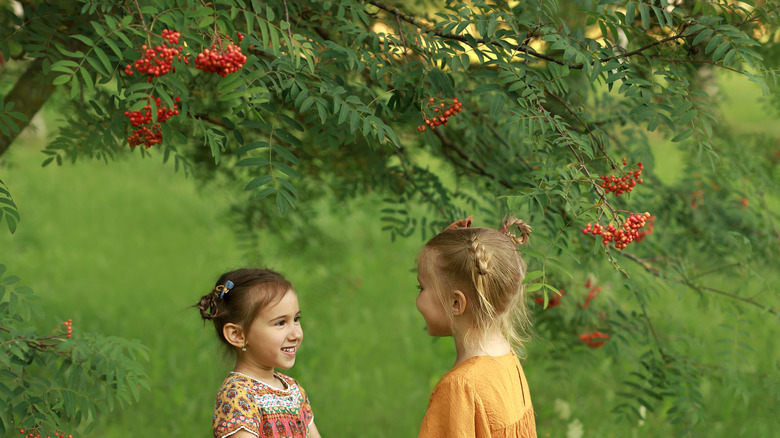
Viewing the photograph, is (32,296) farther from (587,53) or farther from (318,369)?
(318,369)

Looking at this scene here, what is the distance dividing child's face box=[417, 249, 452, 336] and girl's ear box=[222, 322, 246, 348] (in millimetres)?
538

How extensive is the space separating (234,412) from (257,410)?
0.07 m

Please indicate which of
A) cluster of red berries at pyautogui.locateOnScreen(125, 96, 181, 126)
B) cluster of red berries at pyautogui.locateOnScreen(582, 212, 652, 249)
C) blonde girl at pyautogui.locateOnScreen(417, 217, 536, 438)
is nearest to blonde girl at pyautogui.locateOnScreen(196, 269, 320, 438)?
blonde girl at pyautogui.locateOnScreen(417, 217, 536, 438)

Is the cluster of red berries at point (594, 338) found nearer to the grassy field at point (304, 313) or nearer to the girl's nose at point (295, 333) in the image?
the grassy field at point (304, 313)

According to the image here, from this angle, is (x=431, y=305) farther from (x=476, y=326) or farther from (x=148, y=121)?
(x=148, y=121)

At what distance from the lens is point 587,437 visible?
15.6ft

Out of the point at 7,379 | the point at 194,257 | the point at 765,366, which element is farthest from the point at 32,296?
the point at 194,257

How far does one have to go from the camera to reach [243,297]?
7.57ft

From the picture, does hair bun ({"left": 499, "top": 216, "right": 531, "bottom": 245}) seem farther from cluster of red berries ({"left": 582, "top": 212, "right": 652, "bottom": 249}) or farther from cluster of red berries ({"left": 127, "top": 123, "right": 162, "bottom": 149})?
cluster of red berries ({"left": 127, "top": 123, "right": 162, "bottom": 149})

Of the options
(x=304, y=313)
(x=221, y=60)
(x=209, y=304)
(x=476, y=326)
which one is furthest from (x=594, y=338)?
(x=304, y=313)

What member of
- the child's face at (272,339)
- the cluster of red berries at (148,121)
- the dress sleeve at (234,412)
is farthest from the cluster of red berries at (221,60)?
the dress sleeve at (234,412)

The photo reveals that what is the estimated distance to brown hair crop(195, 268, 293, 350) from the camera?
7.53 ft

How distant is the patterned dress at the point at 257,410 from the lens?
7.04 ft

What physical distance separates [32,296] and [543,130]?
160 cm
